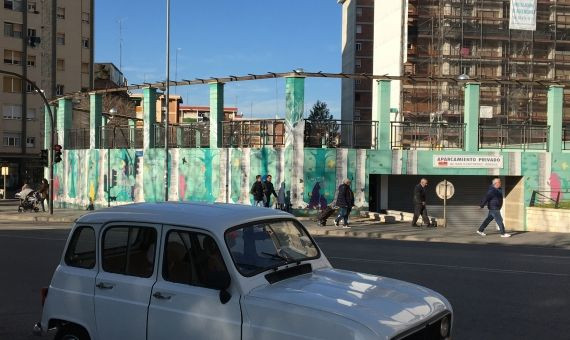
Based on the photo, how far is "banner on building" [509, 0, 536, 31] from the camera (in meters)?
38.6

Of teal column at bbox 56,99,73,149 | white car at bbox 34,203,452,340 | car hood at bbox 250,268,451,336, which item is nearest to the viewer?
car hood at bbox 250,268,451,336

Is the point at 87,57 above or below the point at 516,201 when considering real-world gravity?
above

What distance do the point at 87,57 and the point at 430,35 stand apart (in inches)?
1513

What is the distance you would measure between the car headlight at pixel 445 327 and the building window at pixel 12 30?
6284 cm

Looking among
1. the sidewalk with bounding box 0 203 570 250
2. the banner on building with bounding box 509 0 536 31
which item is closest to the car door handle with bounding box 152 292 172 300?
the sidewalk with bounding box 0 203 570 250

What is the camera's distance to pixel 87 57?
6400 cm

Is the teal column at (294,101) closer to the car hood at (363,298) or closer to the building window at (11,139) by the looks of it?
the car hood at (363,298)

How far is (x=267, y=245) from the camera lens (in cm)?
428

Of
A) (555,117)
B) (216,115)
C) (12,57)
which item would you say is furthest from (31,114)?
(555,117)

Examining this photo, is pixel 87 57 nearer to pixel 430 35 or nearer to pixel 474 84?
pixel 430 35

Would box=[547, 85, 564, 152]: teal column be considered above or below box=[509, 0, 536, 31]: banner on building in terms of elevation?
below

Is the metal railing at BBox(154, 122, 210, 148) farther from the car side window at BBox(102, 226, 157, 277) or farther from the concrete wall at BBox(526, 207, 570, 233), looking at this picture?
the car side window at BBox(102, 226, 157, 277)

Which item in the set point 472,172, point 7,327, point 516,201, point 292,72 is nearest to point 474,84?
point 472,172

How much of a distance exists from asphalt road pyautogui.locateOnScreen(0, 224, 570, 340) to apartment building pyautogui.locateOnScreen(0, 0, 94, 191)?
150ft
